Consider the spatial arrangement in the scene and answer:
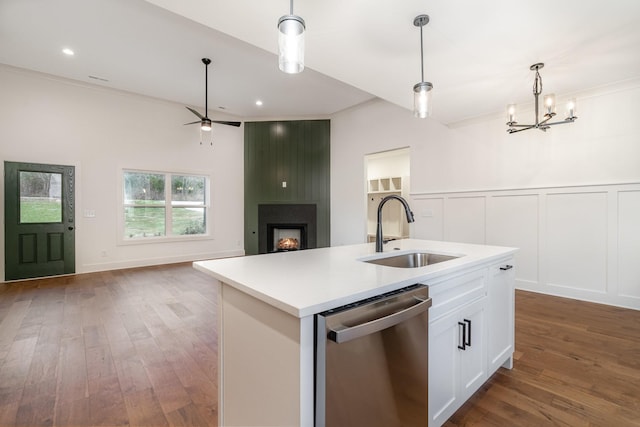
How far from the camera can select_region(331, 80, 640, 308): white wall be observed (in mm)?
3217

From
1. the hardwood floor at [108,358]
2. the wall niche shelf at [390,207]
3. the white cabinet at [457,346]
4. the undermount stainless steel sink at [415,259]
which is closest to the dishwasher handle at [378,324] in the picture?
the white cabinet at [457,346]

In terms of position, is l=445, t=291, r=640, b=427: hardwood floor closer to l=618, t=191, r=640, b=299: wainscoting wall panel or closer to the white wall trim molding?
l=618, t=191, r=640, b=299: wainscoting wall panel

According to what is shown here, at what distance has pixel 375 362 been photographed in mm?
997

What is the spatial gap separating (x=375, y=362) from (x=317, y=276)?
39 centimetres

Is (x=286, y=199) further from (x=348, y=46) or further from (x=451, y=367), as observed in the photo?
(x=451, y=367)

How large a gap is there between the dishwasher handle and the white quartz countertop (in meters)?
0.08

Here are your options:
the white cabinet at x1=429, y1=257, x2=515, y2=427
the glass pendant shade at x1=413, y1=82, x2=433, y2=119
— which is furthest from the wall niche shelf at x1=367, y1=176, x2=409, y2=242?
the white cabinet at x1=429, y1=257, x2=515, y2=427

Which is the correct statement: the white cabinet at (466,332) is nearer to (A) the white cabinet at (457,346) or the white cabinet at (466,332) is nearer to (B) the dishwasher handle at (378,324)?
(A) the white cabinet at (457,346)

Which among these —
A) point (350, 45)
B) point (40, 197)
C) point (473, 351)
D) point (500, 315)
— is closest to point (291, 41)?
point (350, 45)

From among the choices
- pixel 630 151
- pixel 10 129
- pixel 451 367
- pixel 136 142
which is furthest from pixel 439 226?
pixel 10 129

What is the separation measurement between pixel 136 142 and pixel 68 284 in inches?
111

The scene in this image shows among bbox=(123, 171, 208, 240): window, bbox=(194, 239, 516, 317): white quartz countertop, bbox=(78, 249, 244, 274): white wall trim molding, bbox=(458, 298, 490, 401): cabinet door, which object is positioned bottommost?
→ bbox=(78, 249, 244, 274): white wall trim molding

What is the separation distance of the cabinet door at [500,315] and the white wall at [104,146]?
604cm

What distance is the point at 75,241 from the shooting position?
16.4ft
